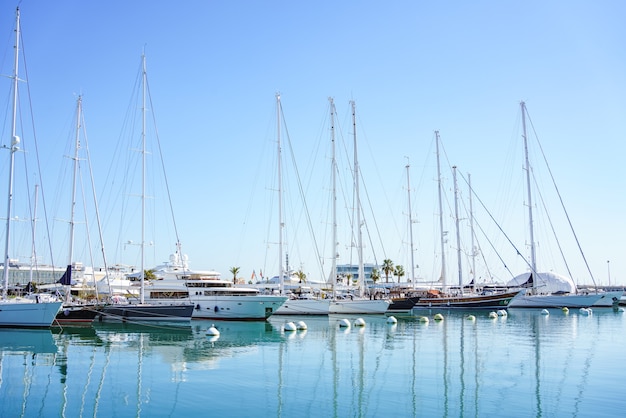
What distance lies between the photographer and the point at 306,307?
195ft

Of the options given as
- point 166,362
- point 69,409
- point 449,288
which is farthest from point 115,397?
point 449,288

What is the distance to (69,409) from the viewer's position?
16578 mm

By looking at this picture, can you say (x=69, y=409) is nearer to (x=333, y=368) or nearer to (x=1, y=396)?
(x=1, y=396)

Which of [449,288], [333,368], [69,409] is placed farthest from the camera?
[449,288]

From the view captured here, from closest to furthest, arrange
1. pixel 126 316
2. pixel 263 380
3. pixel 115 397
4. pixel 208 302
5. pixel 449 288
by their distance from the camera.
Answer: pixel 115 397 < pixel 263 380 < pixel 126 316 < pixel 208 302 < pixel 449 288

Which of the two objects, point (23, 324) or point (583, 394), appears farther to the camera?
point (23, 324)

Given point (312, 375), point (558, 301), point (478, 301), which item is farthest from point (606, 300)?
point (312, 375)

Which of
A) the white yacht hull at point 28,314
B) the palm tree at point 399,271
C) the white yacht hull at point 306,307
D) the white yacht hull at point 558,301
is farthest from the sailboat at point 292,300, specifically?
the palm tree at point 399,271

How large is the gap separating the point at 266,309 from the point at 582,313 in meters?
37.9

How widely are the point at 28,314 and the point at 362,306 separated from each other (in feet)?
108

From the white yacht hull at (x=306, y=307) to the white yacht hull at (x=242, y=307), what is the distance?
6.79 metres

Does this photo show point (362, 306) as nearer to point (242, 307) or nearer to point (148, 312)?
point (242, 307)

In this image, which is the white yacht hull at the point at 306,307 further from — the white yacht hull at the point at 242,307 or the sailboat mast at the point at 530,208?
the sailboat mast at the point at 530,208

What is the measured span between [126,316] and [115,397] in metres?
33.7
